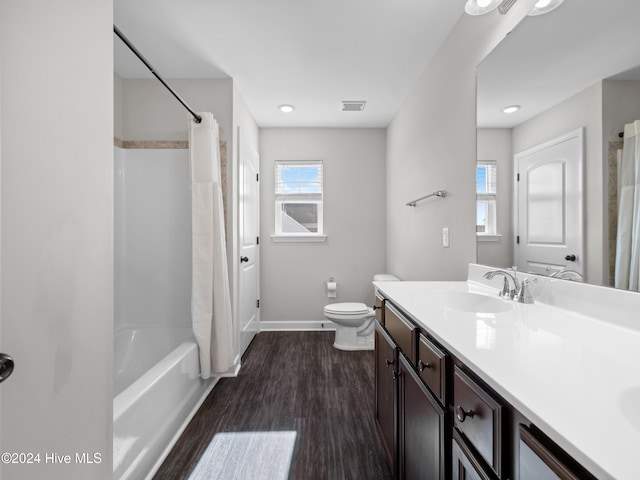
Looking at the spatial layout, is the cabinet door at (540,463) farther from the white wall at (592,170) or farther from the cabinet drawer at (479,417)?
the white wall at (592,170)

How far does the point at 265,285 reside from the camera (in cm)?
365

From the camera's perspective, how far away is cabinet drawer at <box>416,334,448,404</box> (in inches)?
33.5

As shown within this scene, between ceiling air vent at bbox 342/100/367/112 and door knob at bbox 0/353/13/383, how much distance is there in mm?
2930

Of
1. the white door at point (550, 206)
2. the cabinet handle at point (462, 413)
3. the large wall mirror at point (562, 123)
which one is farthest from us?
the white door at point (550, 206)

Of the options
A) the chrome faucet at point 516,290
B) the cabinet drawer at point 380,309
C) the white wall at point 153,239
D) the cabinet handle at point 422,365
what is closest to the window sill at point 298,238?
the white wall at point 153,239

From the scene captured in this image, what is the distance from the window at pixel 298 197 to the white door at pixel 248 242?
288 millimetres

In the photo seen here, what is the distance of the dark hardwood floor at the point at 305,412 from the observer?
1.51 m

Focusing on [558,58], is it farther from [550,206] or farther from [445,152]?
[445,152]

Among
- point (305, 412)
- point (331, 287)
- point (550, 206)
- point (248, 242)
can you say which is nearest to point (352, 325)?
point (331, 287)

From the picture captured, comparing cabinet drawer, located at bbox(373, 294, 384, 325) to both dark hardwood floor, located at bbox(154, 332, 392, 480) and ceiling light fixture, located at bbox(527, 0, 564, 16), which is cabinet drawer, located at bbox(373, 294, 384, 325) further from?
ceiling light fixture, located at bbox(527, 0, 564, 16)

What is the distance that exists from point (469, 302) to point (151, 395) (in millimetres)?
1571

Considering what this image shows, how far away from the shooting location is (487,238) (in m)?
1.59

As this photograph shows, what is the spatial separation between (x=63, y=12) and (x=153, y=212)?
6.55 ft

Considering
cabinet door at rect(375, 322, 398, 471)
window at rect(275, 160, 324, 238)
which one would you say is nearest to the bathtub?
cabinet door at rect(375, 322, 398, 471)
